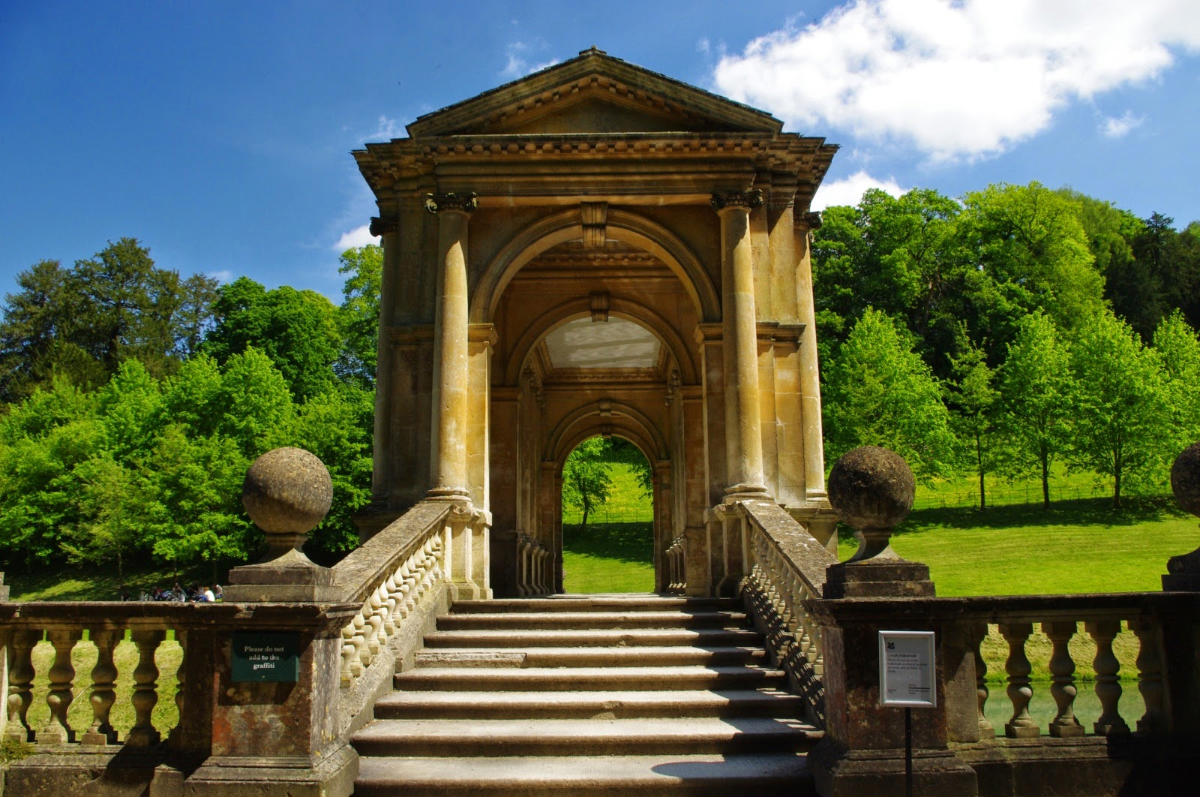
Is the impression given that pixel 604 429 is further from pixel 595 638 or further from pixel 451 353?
pixel 595 638

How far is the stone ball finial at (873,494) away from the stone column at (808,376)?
6.63 meters

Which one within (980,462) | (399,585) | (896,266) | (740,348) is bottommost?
(399,585)

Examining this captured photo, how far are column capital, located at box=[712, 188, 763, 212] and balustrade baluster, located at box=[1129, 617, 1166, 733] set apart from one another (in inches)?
289

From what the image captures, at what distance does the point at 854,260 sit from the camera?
53.8 meters

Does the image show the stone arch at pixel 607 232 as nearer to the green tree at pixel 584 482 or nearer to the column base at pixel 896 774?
the column base at pixel 896 774

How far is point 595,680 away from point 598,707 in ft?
1.71

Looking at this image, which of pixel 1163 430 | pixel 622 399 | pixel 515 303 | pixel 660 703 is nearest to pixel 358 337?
pixel 622 399

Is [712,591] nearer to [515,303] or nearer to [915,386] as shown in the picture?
[515,303]

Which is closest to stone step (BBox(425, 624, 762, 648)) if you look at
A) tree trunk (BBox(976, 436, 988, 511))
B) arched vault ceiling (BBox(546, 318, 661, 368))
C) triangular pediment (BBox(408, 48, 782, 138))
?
triangular pediment (BBox(408, 48, 782, 138))

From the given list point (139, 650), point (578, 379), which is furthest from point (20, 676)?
point (578, 379)

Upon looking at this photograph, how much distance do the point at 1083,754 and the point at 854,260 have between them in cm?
5019

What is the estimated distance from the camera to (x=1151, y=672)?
21.1ft

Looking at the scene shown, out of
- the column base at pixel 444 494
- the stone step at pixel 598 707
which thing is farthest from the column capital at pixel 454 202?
the stone step at pixel 598 707

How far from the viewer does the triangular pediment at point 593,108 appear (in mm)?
Answer: 12438
